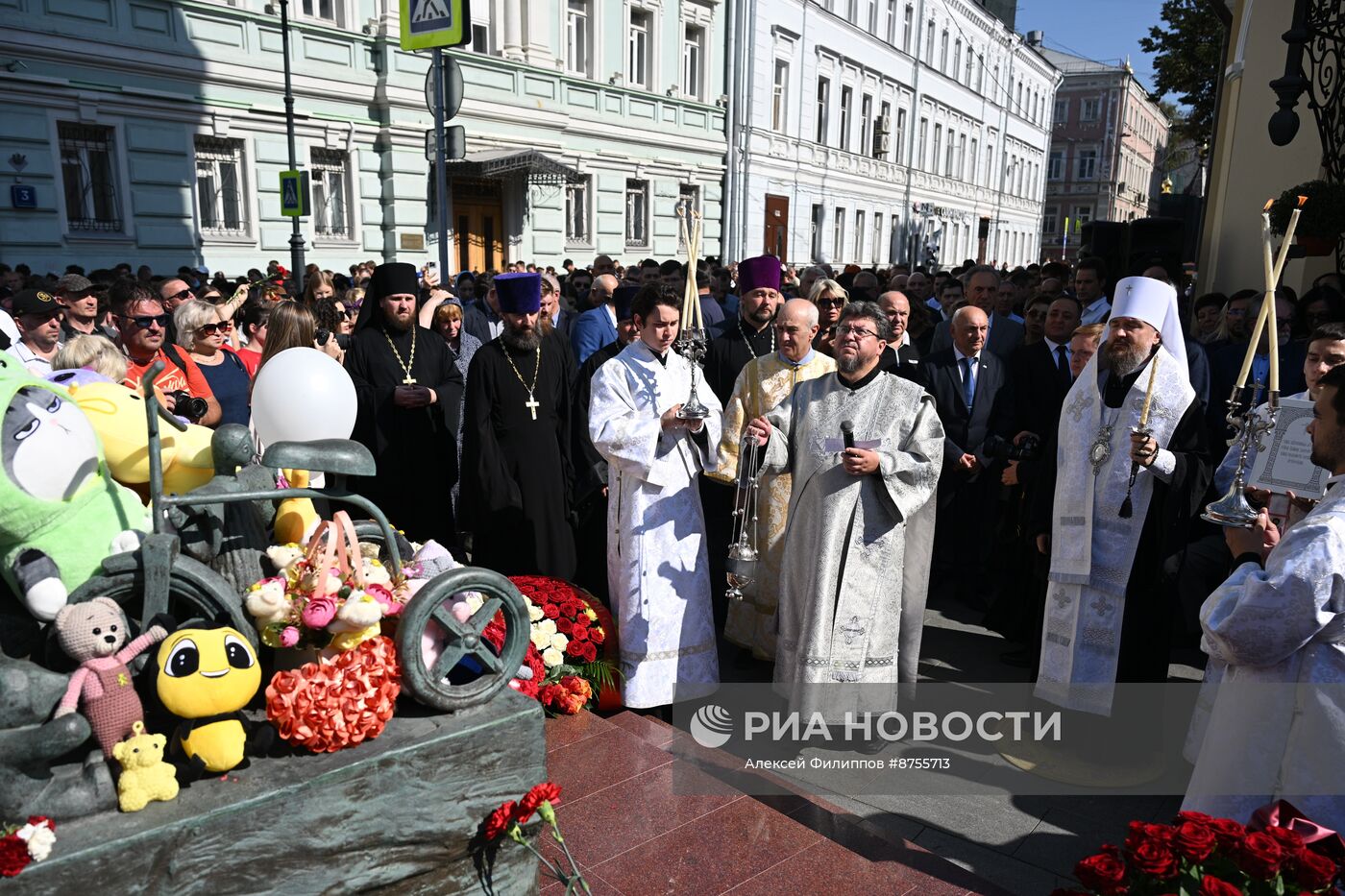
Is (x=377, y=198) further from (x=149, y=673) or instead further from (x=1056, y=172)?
(x=1056, y=172)

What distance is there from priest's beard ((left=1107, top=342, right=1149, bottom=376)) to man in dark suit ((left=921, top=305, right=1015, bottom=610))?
1.74m

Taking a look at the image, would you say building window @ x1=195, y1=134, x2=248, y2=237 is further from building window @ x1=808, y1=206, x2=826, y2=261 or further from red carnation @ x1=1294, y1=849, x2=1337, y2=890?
building window @ x1=808, y1=206, x2=826, y2=261

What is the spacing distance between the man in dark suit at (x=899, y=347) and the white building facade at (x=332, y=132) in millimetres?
11253

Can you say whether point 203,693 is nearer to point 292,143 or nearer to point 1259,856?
point 1259,856

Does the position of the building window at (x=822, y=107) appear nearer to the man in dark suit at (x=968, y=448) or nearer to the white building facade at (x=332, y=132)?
the white building facade at (x=332, y=132)

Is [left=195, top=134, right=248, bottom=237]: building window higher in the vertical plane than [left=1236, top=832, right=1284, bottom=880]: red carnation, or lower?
higher

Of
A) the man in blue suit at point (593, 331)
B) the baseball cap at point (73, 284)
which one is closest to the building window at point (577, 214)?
the man in blue suit at point (593, 331)

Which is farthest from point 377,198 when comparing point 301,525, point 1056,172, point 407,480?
point 1056,172

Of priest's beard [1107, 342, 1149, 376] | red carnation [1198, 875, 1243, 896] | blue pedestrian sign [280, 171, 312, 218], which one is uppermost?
blue pedestrian sign [280, 171, 312, 218]

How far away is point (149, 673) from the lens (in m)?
2.09

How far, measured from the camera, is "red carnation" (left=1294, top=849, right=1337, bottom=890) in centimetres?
185

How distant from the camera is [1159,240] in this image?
11.4m

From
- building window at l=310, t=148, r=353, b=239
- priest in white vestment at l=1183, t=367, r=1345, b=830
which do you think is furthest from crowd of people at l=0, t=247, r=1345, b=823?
building window at l=310, t=148, r=353, b=239

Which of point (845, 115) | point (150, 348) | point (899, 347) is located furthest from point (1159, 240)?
point (845, 115)
